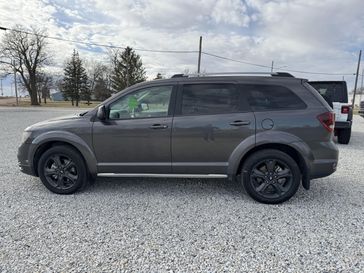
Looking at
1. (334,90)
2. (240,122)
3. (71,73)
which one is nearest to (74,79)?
(71,73)

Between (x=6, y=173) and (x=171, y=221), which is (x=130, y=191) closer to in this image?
(x=171, y=221)

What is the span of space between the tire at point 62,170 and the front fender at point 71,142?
0.11m

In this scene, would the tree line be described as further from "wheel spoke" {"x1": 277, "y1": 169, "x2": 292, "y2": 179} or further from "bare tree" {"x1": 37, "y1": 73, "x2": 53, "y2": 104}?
"wheel spoke" {"x1": 277, "y1": 169, "x2": 292, "y2": 179}

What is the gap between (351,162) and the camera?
580 cm

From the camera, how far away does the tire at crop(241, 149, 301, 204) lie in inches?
139

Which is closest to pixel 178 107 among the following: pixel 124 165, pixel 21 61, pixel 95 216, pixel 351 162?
pixel 124 165

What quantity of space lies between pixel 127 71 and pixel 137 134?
1830 inches

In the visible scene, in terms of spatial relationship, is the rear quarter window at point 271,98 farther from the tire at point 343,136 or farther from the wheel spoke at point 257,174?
the tire at point 343,136

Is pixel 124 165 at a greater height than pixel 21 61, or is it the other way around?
pixel 21 61

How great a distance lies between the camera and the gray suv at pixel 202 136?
3502 millimetres

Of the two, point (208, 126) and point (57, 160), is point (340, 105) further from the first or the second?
point (57, 160)

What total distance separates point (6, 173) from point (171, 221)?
3.73 meters

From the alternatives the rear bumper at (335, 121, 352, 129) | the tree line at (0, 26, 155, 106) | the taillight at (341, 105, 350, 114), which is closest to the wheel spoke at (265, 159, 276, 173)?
the rear bumper at (335, 121, 352, 129)

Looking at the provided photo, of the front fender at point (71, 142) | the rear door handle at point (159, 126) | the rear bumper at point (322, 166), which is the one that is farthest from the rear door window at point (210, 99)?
the front fender at point (71, 142)
